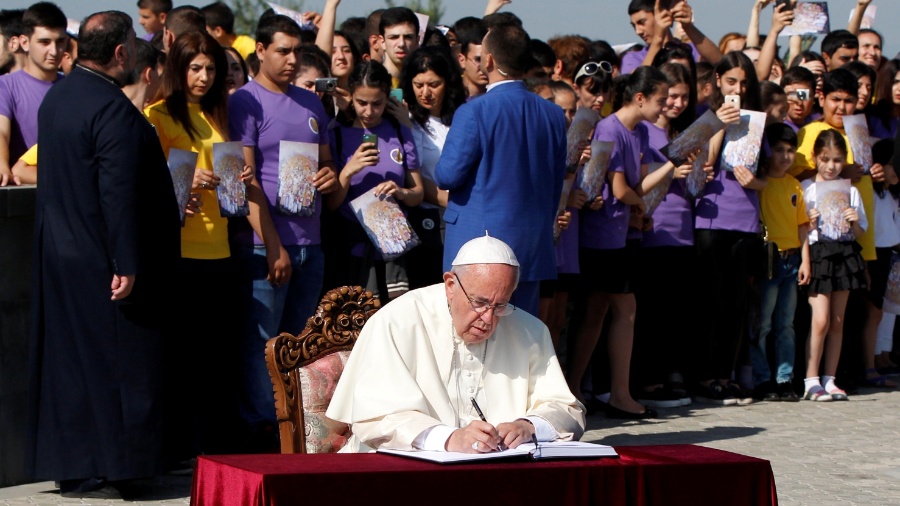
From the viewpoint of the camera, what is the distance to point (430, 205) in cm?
945

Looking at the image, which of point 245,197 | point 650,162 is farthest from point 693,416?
point 245,197

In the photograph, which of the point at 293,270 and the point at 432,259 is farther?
the point at 432,259

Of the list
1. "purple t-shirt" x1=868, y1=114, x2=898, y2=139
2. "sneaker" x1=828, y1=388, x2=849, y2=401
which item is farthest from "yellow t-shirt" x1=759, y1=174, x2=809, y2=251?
"purple t-shirt" x1=868, y1=114, x2=898, y2=139

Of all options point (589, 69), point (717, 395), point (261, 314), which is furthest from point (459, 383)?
point (717, 395)

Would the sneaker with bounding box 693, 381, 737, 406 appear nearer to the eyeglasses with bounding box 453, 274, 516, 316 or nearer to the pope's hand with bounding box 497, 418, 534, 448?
the eyeglasses with bounding box 453, 274, 516, 316

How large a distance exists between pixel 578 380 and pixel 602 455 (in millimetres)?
5698

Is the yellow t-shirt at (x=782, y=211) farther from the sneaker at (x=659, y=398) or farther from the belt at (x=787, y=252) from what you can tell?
the sneaker at (x=659, y=398)

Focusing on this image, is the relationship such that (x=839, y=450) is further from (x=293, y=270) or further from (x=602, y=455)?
(x=602, y=455)

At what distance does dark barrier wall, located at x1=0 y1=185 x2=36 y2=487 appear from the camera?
7715 millimetres

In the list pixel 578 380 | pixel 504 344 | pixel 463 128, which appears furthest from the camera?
pixel 578 380

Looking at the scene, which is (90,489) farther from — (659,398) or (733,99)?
(733,99)

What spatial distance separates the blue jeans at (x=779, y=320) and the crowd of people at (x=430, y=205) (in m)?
0.02

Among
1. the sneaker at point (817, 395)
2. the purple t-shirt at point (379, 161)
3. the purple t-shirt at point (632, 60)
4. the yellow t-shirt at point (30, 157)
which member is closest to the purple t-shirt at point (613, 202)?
the purple t-shirt at point (379, 161)

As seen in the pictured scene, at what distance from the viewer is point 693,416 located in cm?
1041
